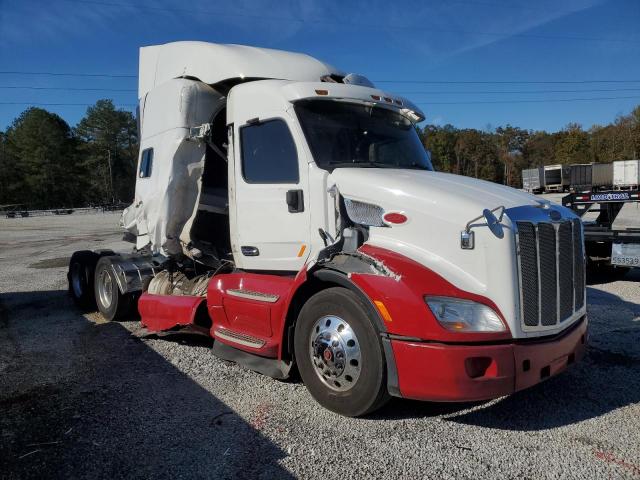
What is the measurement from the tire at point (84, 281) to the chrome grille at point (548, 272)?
6627 mm

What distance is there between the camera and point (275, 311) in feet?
14.7

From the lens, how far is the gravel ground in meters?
3.24

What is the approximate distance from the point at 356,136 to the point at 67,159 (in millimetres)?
97031

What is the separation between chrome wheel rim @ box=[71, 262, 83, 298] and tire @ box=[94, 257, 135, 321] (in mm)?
598

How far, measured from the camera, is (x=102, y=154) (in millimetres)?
91000

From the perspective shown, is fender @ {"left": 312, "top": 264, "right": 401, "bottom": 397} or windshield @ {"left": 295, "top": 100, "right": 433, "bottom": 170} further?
windshield @ {"left": 295, "top": 100, "right": 433, "bottom": 170}

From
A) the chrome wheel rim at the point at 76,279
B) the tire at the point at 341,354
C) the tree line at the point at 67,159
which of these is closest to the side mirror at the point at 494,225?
the tire at the point at 341,354

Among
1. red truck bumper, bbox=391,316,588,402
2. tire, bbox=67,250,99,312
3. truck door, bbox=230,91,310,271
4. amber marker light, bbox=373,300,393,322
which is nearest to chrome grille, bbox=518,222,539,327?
red truck bumper, bbox=391,316,588,402

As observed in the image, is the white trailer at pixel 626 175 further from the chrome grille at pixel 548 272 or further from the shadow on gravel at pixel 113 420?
the shadow on gravel at pixel 113 420

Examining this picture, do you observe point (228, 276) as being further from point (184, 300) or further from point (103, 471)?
point (103, 471)

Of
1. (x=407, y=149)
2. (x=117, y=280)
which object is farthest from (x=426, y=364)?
(x=117, y=280)

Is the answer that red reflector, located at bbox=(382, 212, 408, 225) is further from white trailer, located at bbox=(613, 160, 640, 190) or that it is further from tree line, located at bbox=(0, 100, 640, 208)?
tree line, located at bbox=(0, 100, 640, 208)

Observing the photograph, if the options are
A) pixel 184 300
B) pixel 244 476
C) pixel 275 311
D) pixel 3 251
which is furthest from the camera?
pixel 3 251

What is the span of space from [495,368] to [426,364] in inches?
18.4
